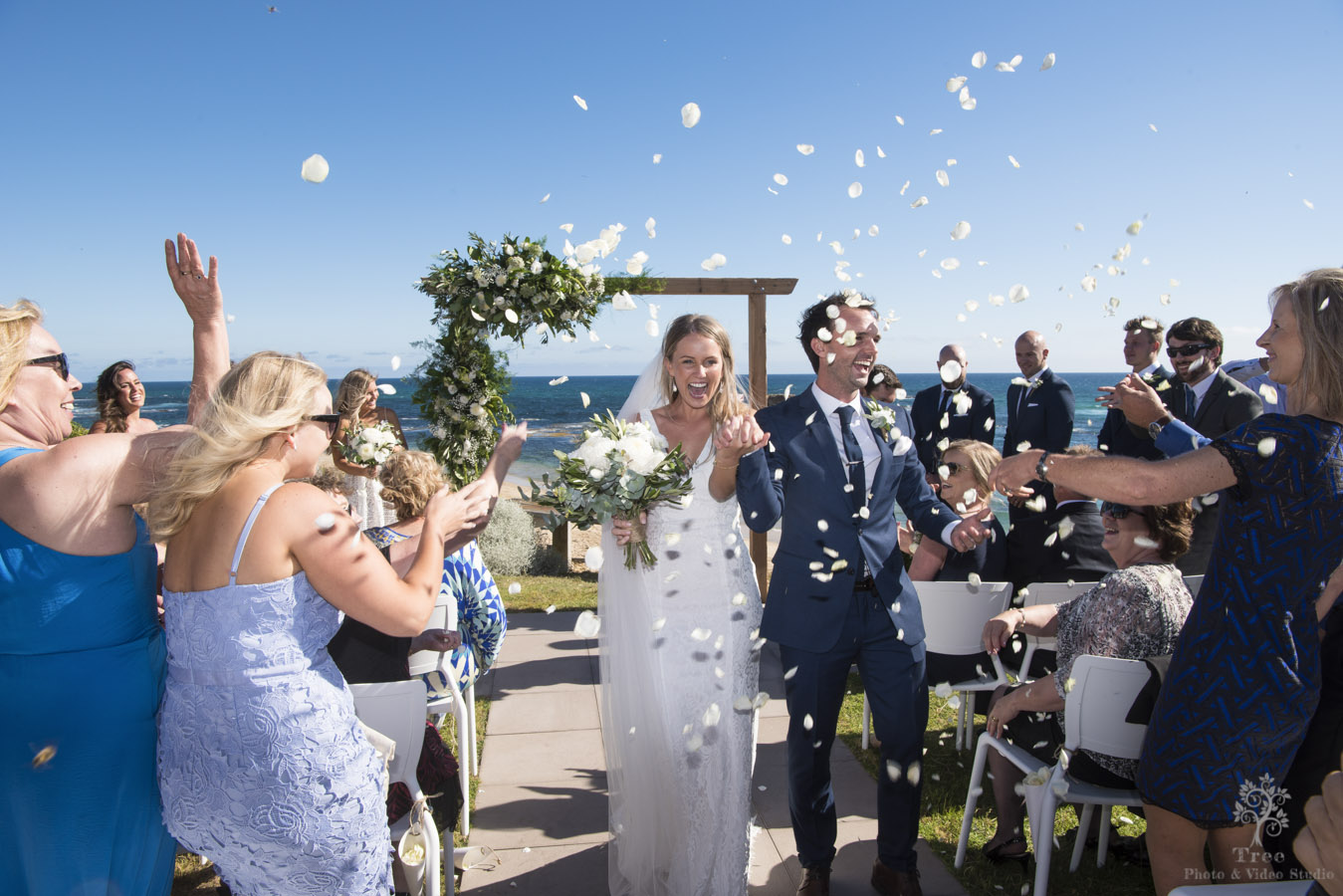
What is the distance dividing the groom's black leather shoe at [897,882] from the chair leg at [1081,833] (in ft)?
2.36

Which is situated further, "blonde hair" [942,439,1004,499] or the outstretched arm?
"blonde hair" [942,439,1004,499]

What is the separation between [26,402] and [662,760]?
241cm

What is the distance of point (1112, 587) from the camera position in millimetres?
2998

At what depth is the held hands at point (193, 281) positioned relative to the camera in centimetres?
255

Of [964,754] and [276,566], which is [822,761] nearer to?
[964,754]

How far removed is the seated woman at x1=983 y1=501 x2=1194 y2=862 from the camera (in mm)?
2910

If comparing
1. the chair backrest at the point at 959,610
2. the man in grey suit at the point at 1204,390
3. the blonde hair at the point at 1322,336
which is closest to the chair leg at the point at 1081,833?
the chair backrest at the point at 959,610

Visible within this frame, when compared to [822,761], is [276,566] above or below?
above

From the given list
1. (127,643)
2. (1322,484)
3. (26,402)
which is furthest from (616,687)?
(1322,484)

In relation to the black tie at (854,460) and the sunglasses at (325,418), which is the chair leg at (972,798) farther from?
the sunglasses at (325,418)

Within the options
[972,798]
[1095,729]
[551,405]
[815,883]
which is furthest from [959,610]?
[551,405]

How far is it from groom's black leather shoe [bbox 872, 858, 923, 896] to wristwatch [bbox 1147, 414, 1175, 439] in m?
1.99

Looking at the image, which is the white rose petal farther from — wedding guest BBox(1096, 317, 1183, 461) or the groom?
wedding guest BBox(1096, 317, 1183, 461)

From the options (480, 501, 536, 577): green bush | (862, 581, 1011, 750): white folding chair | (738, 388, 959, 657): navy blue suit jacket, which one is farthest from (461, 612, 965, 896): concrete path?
(480, 501, 536, 577): green bush
